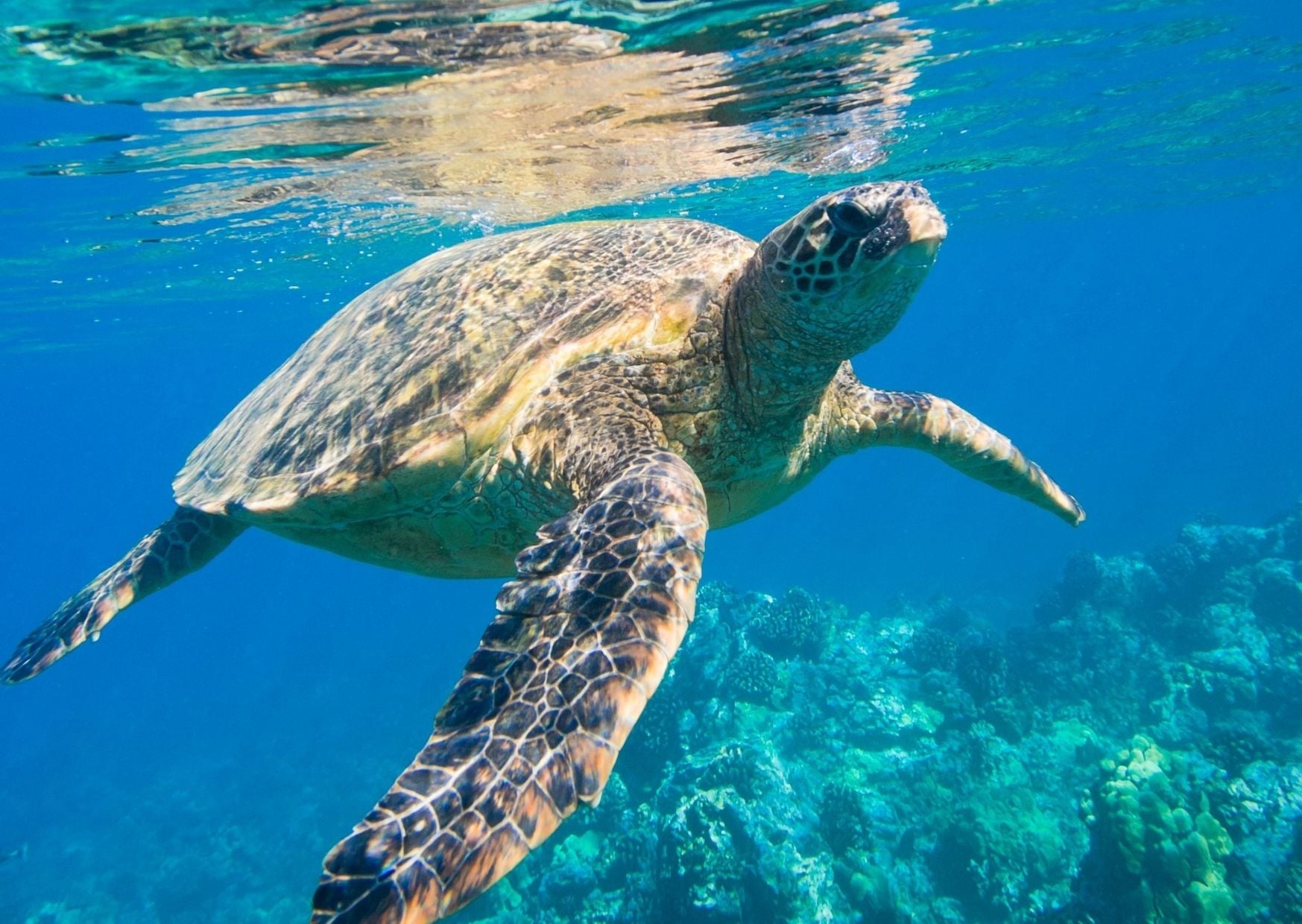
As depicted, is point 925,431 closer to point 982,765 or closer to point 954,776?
point 954,776

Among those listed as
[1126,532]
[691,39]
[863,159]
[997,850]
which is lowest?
[1126,532]

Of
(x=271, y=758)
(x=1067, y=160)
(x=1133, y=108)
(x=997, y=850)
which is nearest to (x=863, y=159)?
(x=1133, y=108)

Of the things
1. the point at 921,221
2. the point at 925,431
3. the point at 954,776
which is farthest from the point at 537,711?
the point at 954,776

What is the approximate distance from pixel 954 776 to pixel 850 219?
10.0 metres

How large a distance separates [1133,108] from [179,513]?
18.9 metres

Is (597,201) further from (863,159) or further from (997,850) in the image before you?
(997,850)

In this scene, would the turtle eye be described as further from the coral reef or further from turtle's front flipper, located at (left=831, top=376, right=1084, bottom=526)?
the coral reef

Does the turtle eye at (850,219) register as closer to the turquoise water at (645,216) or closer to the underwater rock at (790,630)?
the turquoise water at (645,216)

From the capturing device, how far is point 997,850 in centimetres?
868

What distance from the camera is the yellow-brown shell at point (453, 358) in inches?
156

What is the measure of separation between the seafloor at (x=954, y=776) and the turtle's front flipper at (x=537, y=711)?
6861 millimetres

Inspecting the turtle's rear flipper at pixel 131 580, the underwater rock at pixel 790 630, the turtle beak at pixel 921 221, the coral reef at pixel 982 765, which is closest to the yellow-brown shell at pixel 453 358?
the turtle's rear flipper at pixel 131 580

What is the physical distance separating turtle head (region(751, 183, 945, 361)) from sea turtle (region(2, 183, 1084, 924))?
1 centimetres

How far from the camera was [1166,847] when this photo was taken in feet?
22.4
